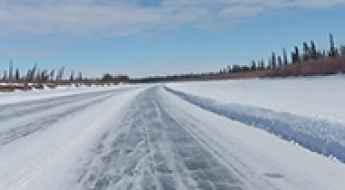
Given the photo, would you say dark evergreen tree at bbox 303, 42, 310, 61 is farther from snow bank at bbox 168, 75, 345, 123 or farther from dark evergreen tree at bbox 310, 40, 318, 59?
snow bank at bbox 168, 75, 345, 123

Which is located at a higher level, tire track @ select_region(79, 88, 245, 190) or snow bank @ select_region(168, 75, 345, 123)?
snow bank @ select_region(168, 75, 345, 123)

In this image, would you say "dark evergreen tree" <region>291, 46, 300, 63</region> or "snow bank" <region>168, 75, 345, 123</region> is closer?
"snow bank" <region>168, 75, 345, 123</region>

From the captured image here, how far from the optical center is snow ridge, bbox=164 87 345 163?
8.58m

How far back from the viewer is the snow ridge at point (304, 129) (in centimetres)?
858

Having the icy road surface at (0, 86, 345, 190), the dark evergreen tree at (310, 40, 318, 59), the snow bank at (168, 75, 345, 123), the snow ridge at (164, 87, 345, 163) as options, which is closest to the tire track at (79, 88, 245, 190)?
the icy road surface at (0, 86, 345, 190)

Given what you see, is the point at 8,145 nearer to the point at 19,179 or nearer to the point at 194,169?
the point at 19,179

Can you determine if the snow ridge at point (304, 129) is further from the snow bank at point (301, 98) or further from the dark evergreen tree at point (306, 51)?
the dark evergreen tree at point (306, 51)

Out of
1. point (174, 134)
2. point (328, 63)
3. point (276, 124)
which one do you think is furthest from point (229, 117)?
point (328, 63)

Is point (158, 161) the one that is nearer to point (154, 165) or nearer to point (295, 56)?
point (154, 165)

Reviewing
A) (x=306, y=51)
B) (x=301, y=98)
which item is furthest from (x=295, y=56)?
(x=301, y=98)

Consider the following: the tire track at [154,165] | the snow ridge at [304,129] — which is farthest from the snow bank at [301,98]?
the tire track at [154,165]

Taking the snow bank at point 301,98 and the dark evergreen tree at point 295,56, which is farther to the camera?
the dark evergreen tree at point 295,56

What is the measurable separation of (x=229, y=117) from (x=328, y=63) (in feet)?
215

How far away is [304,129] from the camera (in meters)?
10.5
